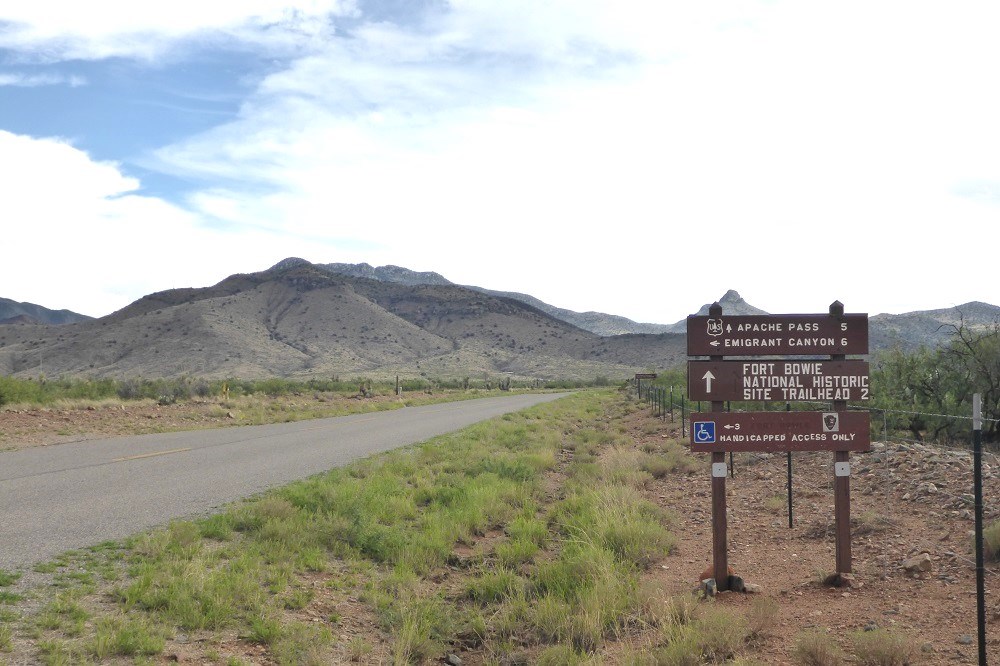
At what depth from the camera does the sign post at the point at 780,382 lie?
7.64 meters

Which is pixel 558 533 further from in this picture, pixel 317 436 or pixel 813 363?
pixel 317 436

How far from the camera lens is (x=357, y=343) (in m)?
112

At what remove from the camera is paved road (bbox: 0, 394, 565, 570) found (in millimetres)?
8172

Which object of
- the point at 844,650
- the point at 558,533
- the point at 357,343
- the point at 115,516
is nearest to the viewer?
the point at 844,650

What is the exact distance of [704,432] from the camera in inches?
306

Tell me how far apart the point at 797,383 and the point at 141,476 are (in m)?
9.87

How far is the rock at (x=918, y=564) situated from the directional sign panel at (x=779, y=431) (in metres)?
1.18

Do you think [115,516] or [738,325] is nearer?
[738,325]

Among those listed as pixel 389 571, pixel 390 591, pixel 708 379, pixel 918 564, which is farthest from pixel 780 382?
pixel 389 571

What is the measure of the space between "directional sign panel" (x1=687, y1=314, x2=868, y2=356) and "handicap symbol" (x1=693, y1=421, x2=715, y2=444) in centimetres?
74

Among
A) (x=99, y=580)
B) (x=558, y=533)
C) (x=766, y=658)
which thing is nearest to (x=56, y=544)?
(x=99, y=580)

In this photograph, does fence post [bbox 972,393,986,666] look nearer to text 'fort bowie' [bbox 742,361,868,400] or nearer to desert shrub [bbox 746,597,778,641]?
desert shrub [bbox 746,597,778,641]

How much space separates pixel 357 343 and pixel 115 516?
104113mm

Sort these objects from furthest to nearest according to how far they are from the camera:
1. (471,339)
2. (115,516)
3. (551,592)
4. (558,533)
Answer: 1. (471,339)
2. (558,533)
3. (115,516)
4. (551,592)
